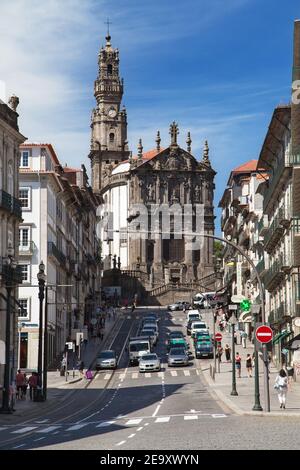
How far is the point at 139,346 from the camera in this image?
8219 cm

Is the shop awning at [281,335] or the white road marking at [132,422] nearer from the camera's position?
the white road marking at [132,422]

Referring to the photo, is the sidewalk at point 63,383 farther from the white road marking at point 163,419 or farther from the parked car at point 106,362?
the white road marking at point 163,419

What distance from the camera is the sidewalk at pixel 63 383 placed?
48.4 metres

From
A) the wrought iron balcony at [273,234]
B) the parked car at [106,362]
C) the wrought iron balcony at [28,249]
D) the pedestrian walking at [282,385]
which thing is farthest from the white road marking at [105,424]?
the wrought iron balcony at [28,249]

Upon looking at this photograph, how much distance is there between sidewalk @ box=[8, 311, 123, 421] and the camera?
48438mm

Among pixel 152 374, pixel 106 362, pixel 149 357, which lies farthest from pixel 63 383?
pixel 106 362

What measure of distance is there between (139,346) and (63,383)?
16.1 meters

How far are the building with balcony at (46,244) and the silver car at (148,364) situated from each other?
7353 millimetres

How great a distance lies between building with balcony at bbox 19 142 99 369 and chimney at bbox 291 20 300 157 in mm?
17573

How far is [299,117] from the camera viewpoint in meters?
60.7

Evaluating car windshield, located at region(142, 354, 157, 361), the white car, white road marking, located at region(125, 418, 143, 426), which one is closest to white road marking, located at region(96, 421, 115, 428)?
white road marking, located at region(125, 418, 143, 426)

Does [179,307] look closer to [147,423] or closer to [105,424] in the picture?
[105,424]

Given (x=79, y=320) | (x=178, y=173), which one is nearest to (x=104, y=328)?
(x=79, y=320)

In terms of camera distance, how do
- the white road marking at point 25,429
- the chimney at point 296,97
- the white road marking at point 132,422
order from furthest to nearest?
the chimney at point 296,97, the white road marking at point 132,422, the white road marking at point 25,429
